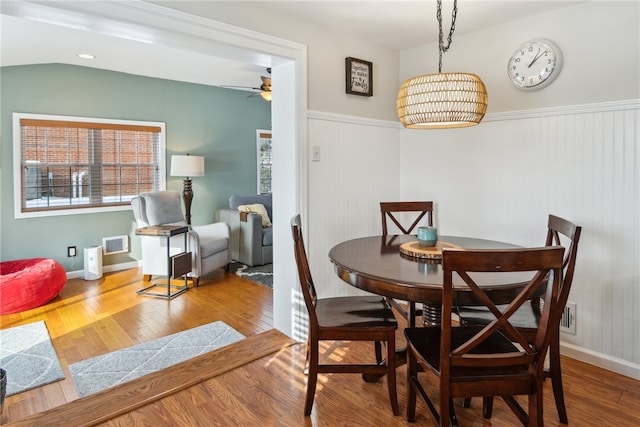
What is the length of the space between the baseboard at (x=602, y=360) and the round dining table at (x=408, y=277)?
0.92 m

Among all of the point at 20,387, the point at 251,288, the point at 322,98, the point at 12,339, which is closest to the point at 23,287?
the point at 12,339

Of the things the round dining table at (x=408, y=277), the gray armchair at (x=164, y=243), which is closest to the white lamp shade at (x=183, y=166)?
the gray armchair at (x=164, y=243)

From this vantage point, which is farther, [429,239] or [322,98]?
[322,98]

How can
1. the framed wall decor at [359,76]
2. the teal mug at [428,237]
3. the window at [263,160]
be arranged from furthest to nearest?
the window at [263,160] < the framed wall decor at [359,76] < the teal mug at [428,237]

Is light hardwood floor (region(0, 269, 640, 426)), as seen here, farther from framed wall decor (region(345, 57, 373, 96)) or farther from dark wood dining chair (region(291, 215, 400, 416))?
framed wall decor (region(345, 57, 373, 96))

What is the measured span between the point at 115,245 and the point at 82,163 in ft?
3.59

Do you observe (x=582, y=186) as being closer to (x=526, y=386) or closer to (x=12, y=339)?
(x=526, y=386)

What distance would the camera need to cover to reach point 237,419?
1.81 metres

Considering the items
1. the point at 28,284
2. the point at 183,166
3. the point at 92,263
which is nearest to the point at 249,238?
the point at 183,166

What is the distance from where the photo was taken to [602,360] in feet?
7.66

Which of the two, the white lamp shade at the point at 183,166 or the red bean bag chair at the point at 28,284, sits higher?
the white lamp shade at the point at 183,166

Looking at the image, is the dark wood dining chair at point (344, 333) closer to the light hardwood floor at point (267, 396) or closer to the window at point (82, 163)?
the light hardwood floor at point (267, 396)

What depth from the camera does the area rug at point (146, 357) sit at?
238cm

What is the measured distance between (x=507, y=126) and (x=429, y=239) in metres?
1.24
